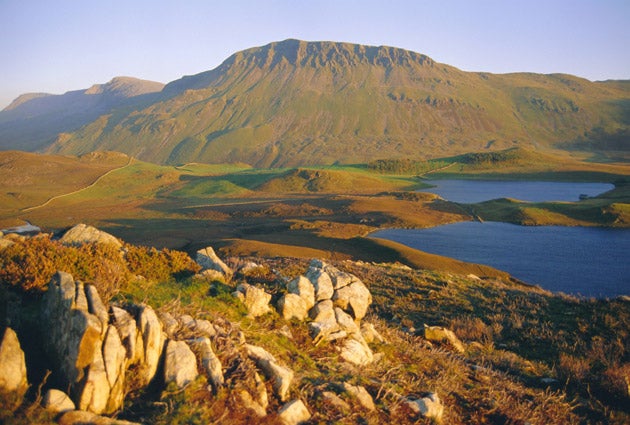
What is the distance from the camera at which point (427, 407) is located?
26.8ft

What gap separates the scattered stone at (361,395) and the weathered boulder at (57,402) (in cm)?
438

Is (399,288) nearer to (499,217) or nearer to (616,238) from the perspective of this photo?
(616,238)

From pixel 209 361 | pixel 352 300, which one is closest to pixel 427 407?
pixel 209 361

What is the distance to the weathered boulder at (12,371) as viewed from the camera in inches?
233

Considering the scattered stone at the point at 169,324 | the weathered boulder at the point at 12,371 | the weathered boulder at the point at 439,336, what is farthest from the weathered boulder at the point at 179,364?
the weathered boulder at the point at 439,336

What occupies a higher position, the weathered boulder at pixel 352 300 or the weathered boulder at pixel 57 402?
the weathered boulder at pixel 57 402

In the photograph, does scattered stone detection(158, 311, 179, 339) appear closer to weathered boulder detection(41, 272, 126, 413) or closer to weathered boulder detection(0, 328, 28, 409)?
weathered boulder detection(41, 272, 126, 413)

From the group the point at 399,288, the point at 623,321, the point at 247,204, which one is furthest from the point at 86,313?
the point at 247,204

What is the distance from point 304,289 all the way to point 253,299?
164cm

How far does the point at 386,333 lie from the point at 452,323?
208 inches

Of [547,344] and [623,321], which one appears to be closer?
[547,344]

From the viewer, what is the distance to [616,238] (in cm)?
6388

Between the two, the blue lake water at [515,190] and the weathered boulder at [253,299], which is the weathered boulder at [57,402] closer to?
the weathered boulder at [253,299]

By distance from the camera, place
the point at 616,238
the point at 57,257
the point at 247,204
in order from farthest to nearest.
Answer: the point at 247,204, the point at 616,238, the point at 57,257
